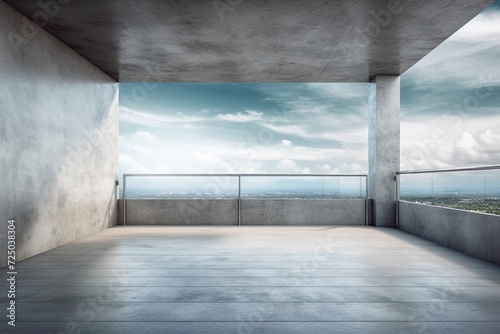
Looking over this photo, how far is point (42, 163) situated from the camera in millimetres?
4289

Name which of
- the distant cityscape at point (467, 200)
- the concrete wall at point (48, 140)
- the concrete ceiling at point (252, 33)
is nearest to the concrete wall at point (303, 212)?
the distant cityscape at point (467, 200)

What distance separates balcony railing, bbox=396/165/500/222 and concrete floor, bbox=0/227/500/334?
560mm

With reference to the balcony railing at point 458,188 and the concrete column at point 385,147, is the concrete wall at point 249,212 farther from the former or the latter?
the balcony railing at point 458,188

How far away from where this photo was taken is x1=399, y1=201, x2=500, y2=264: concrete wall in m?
3.61

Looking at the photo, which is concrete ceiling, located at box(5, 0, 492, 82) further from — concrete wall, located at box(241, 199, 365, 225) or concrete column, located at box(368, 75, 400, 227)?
concrete wall, located at box(241, 199, 365, 225)

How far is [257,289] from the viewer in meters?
2.67

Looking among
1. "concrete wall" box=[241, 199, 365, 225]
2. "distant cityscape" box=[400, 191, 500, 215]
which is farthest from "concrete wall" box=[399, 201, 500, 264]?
"concrete wall" box=[241, 199, 365, 225]

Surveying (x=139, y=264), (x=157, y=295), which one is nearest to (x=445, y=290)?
(x=157, y=295)

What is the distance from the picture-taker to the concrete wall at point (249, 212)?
262 inches

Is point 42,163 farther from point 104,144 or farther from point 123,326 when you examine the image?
point 123,326

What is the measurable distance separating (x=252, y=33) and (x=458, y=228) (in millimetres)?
3293

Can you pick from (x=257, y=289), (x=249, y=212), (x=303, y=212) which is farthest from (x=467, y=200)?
(x=249, y=212)

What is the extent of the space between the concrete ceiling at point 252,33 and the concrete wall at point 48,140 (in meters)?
0.29

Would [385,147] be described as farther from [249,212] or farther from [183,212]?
[183,212]
